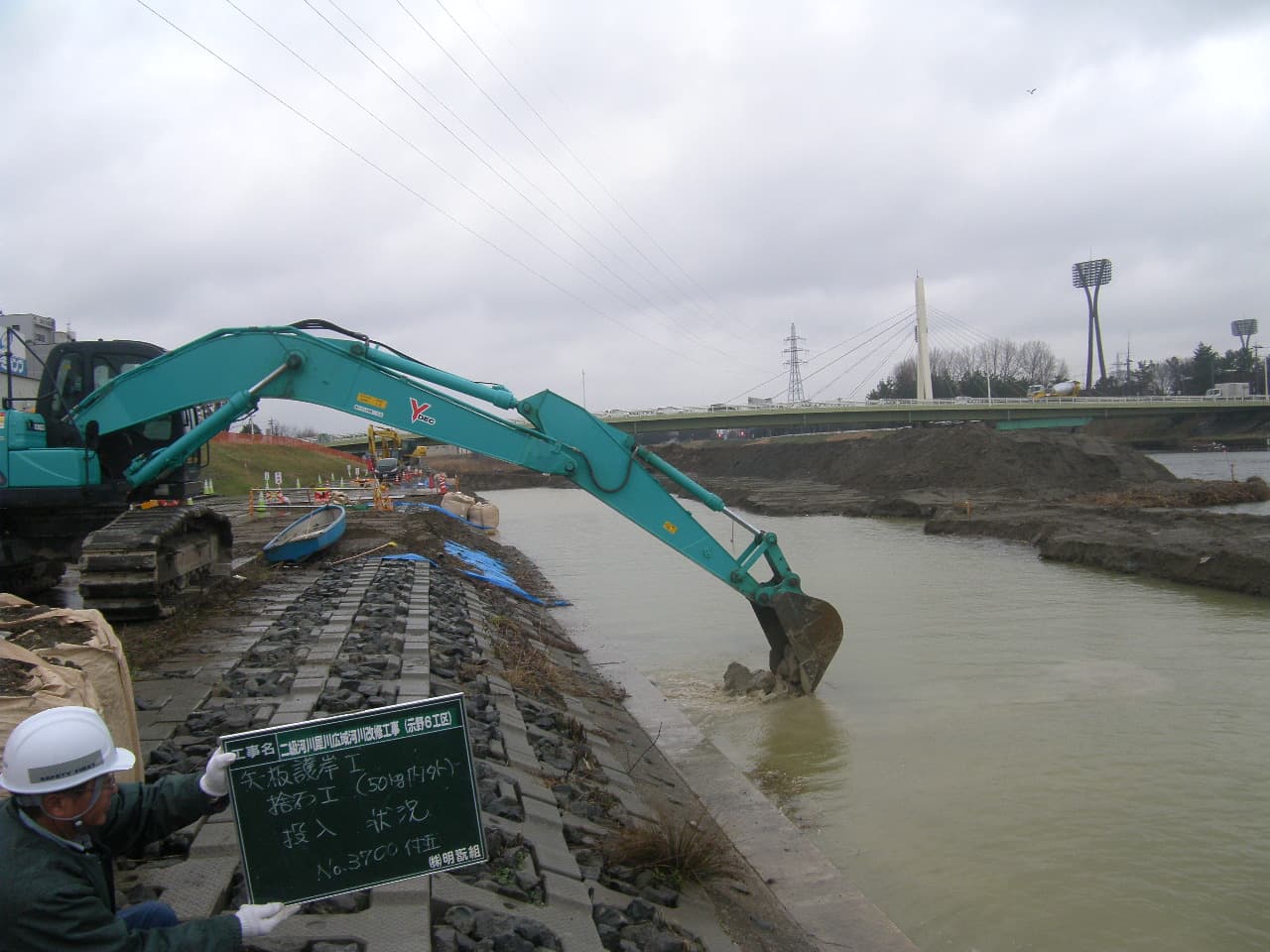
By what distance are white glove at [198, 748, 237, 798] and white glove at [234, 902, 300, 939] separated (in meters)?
0.43

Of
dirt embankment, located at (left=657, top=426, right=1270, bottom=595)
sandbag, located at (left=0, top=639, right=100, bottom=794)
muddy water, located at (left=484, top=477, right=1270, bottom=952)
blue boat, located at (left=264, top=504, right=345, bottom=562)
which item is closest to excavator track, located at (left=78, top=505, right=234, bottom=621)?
blue boat, located at (left=264, top=504, right=345, bottom=562)

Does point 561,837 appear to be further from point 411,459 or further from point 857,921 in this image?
point 411,459

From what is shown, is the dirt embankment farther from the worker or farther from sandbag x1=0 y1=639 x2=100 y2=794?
the worker

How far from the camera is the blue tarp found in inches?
663

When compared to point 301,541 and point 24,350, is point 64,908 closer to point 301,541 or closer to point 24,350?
point 24,350

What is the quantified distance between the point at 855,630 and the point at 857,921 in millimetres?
9802

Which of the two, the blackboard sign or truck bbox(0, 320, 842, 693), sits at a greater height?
truck bbox(0, 320, 842, 693)

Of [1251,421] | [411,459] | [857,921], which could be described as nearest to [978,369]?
[1251,421]

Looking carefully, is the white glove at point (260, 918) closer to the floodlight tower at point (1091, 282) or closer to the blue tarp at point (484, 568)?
the blue tarp at point (484, 568)

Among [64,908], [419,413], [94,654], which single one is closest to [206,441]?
[419,413]

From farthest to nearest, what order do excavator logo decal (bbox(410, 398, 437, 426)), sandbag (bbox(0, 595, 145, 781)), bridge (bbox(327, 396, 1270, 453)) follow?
bridge (bbox(327, 396, 1270, 453)) → excavator logo decal (bbox(410, 398, 437, 426)) → sandbag (bbox(0, 595, 145, 781))

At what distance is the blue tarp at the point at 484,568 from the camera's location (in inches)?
663

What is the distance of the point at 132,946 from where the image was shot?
106 inches

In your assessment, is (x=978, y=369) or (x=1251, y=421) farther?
(x=978, y=369)
